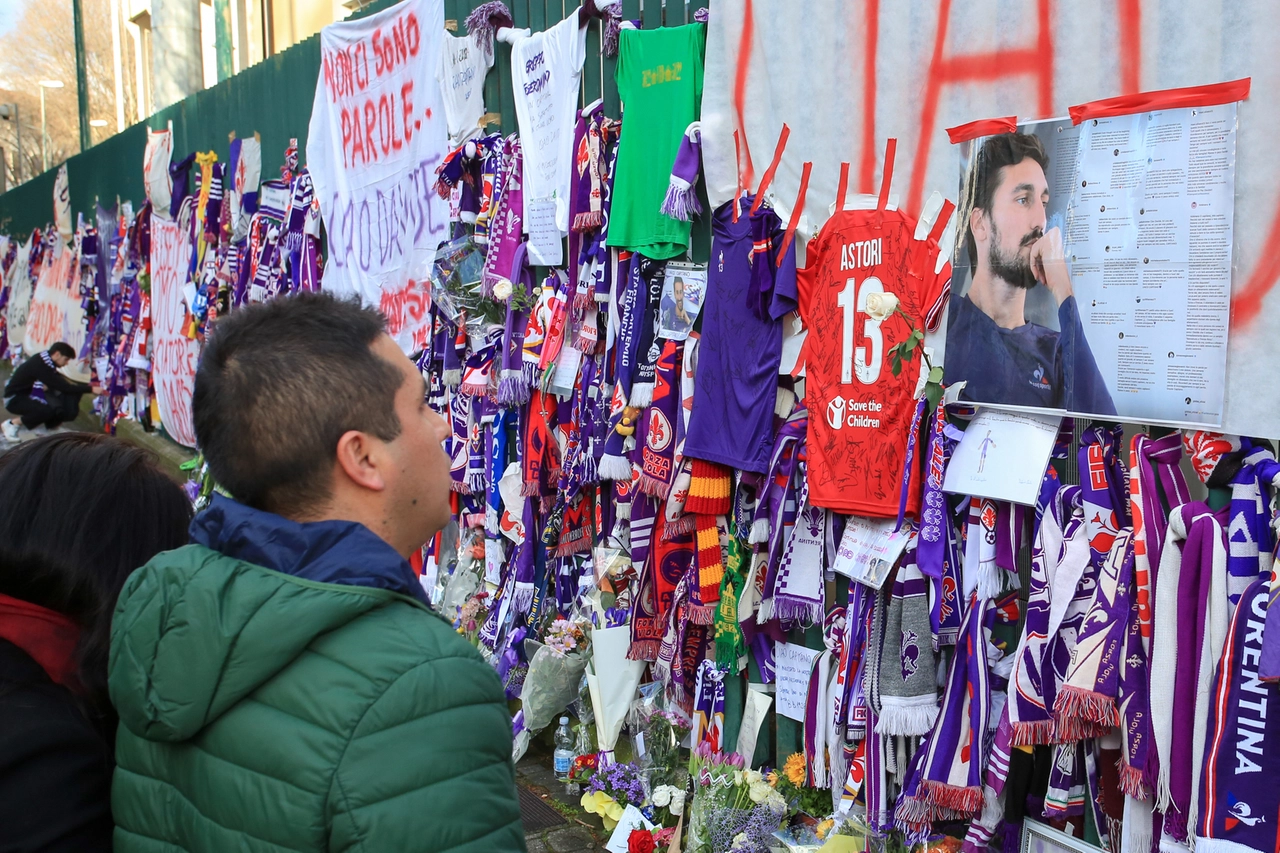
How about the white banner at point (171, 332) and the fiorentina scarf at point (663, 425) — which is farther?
the white banner at point (171, 332)

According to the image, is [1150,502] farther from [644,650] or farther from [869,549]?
[644,650]

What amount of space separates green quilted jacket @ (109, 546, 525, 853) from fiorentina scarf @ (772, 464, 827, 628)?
2.44 meters

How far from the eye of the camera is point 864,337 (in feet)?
11.1

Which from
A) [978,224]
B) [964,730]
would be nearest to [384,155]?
[978,224]

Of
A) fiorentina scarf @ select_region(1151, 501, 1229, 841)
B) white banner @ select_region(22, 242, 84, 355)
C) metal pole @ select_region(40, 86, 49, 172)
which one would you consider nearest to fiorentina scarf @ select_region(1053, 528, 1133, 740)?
fiorentina scarf @ select_region(1151, 501, 1229, 841)

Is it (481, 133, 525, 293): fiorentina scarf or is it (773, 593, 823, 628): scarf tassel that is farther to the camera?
(481, 133, 525, 293): fiorentina scarf

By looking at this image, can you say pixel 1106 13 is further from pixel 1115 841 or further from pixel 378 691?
pixel 378 691

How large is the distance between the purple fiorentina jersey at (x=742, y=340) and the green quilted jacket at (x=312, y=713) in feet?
8.36

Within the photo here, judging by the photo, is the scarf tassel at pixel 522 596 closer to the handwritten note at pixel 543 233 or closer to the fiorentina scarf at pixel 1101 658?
the handwritten note at pixel 543 233

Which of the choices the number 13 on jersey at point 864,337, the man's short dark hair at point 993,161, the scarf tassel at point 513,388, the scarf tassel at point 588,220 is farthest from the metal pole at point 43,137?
the man's short dark hair at point 993,161

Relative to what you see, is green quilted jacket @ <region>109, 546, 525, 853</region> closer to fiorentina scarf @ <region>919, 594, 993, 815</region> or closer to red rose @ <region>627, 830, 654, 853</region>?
fiorentina scarf @ <region>919, 594, 993, 815</region>

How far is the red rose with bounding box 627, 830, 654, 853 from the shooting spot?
3.80 m

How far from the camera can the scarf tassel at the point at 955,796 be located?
Result: 9.67 feet

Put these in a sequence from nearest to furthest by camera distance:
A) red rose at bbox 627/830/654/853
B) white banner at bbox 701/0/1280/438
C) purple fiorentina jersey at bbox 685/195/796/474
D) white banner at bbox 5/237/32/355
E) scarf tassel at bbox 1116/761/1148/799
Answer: white banner at bbox 701/0/1280/438, scarf tassel at bbox 1116/761/1148/799, purple fiorentina jersey at bbox 685/195/796/474, red rose at bbox 627/830/654/853, white banner at bbox 5/237/32/355
